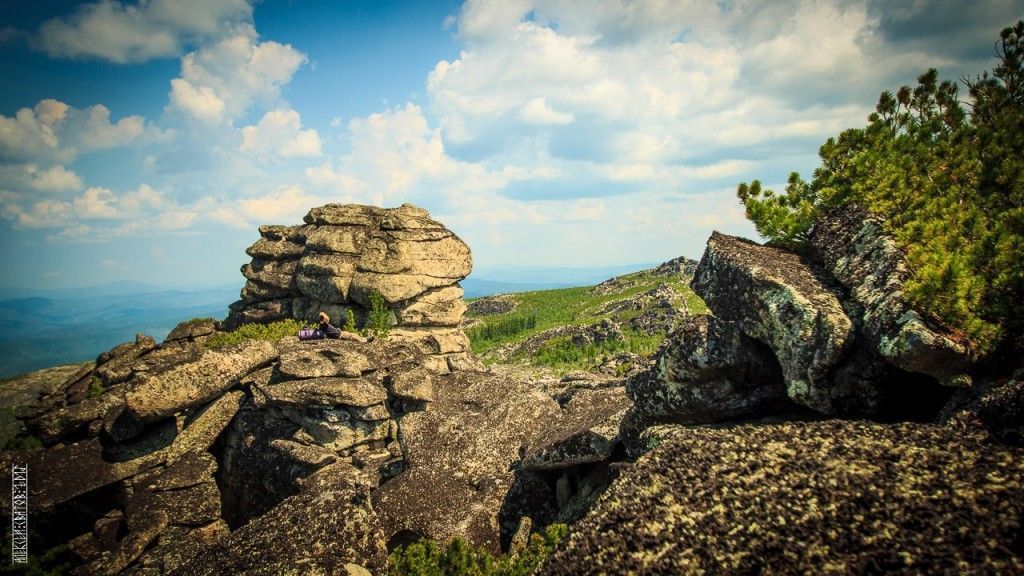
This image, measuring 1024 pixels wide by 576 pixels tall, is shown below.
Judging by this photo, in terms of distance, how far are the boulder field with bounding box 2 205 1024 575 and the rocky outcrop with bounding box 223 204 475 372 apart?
9936 mm

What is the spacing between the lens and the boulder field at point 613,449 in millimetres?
6703

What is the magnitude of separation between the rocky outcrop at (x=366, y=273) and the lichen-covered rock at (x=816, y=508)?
95.8 feet

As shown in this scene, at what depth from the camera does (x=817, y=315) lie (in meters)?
9.67

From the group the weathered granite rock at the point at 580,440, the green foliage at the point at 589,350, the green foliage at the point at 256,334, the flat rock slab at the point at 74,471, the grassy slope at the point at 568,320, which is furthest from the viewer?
the grassy slope at the point at 568,320

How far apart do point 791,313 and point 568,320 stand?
352ft

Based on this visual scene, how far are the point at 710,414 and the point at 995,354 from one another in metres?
5.49

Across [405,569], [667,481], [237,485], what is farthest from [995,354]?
[237,485]

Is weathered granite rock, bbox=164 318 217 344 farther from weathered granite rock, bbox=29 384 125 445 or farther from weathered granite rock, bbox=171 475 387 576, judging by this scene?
weathered granite rock, bbox=171 475 387 576

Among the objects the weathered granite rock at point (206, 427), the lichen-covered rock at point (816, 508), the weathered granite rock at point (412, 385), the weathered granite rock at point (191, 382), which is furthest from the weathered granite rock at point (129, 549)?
the lichen-covered rock at point (816, 508)

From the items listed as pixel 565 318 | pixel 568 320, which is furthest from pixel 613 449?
pixel 565 318

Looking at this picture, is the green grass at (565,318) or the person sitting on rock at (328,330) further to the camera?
the green grass at (565,318)

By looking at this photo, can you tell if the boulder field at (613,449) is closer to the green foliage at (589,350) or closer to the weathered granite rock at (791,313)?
the weathered granite rock at (791,313)

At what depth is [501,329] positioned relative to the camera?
393ft

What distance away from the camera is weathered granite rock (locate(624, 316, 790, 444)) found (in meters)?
11.3
